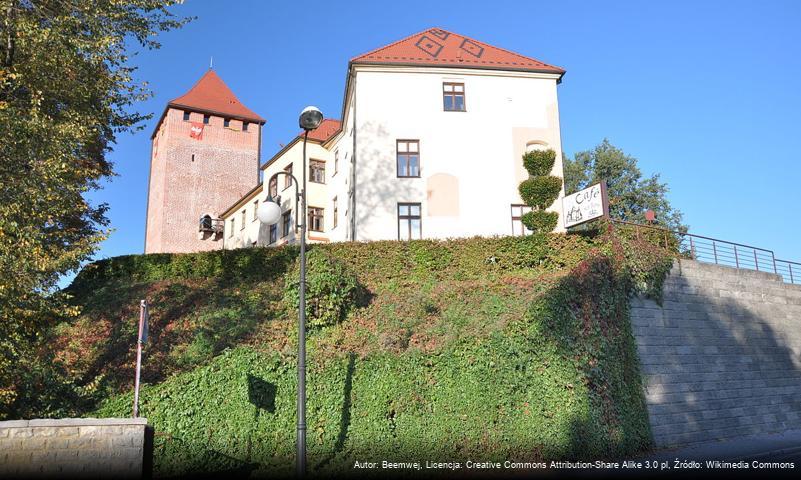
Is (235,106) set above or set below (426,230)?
above

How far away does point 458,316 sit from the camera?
16.4m

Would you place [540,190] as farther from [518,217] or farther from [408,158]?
[408,158]

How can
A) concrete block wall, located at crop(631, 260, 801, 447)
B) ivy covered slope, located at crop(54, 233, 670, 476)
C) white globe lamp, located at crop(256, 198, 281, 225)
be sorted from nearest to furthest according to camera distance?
white globe lamp, located at crop(256, 198, 281, 225), ivy covered slope, located at crop(54, 233, 670, 476), concrete block wall, located at crop(631, 260, 801, 447)

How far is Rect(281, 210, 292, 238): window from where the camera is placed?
37.4m

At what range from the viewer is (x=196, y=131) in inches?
2056

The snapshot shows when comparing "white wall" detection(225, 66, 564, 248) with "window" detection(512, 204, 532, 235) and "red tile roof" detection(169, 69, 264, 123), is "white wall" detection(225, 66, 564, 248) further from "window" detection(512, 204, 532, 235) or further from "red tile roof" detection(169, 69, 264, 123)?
"red tile roof" detection(169, 69, 264, 123)

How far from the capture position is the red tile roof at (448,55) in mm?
29094

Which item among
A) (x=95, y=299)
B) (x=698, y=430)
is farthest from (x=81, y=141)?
(x=698, y=430)

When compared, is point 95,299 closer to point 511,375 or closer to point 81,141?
point 81,141

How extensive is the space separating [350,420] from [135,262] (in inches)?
599

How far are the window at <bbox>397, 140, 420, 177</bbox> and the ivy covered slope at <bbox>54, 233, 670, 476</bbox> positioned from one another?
966cm

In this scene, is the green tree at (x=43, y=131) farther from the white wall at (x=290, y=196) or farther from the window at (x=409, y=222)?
the white wall at (x=290, y=196)

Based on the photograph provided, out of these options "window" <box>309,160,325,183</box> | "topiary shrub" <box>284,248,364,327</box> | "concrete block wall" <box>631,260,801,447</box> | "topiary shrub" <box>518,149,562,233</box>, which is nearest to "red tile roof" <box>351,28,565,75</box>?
"topiary shrub" <box>518,149,562,233</box>

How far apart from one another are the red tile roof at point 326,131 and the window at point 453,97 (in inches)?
350
